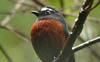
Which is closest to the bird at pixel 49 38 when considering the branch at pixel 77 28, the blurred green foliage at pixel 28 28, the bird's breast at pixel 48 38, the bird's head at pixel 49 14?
the bird's breast at pixel 48 38

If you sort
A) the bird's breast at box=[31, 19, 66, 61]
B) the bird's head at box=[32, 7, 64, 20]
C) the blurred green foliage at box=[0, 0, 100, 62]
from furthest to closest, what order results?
the blurred green foliage at box=[0, 0, 100, 62], the bird's head at box=[32, 7, 64, 20], the bird's breast at box=[31, 19, 66, 61]

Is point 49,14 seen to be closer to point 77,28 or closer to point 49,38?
point 49,38

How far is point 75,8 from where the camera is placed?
18.5 ft

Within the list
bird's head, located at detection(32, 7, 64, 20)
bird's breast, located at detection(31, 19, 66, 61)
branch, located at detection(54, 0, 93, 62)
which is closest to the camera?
branch, located at detection(54, 0, 93, 62)

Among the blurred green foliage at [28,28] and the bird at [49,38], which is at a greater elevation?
the bird at [49,38]

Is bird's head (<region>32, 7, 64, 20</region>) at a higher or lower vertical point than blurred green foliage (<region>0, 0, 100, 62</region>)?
higher

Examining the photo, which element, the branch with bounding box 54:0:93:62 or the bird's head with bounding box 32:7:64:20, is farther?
the bird's head with bounding box 32:7:64:20

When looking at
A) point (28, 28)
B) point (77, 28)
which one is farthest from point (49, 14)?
point (28, 28)

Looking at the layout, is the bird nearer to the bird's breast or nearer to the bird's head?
the bird's breast

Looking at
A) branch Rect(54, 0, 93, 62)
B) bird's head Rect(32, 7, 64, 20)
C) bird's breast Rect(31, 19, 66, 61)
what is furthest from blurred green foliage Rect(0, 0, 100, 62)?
branch Rect(54, 0, 93, 62)

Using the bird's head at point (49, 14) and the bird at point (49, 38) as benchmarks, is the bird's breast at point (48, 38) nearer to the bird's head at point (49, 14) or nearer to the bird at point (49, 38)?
the bird at point (49, 38)

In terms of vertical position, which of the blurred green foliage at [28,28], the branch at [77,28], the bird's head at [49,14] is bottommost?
the blurred green foliage at [28,28]

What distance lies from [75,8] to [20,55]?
136 centimetres

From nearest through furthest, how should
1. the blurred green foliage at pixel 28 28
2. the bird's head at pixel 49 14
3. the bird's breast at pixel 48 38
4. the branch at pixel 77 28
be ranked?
the branch at pixel 77 28 → the bird's breast at pixel 48 38 → the bird's head at pixel 49 14 → the blurred green foliage at pixel 28 28
